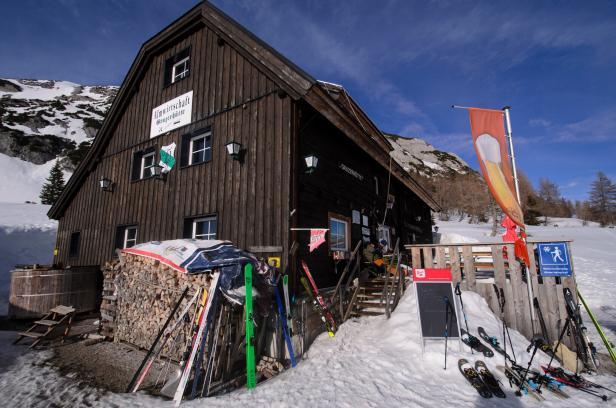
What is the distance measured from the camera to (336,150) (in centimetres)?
1034

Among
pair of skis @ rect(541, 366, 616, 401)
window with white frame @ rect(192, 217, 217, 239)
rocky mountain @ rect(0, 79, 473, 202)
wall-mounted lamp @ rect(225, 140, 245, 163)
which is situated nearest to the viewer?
pair of skis @ rect(541, 366, 616, 401)

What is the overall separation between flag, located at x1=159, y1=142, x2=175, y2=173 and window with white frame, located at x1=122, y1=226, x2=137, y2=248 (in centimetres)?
277

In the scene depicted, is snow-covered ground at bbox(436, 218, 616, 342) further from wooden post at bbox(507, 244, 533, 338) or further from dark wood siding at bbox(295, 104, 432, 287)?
dark wood siding at bbox(295, 104, 432, 287)

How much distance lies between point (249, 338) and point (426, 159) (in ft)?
331

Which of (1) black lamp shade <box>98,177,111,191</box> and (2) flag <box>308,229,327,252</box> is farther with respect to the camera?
(1) black lamp shade <box>98,177,111,191</box>

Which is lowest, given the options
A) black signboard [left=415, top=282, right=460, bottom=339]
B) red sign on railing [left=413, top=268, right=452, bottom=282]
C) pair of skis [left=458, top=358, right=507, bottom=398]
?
pair of skis [left=458, top=358, right=507, bottom=398]

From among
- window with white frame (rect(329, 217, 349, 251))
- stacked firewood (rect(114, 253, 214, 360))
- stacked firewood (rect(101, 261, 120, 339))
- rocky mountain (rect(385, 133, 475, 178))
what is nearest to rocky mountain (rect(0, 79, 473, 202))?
rocky mountain (rect(385, 133, 475, 178))

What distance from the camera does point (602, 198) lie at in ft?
207

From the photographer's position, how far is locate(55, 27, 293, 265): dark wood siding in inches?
305

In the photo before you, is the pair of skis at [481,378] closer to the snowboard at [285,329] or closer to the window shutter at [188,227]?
the snowboard at [285,329]

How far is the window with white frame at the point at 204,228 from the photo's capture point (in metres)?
8.86

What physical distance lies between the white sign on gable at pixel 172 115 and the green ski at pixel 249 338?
6.57 m

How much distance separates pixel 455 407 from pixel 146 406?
404 cm

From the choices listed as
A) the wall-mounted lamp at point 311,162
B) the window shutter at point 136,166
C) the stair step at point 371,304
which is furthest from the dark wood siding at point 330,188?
the window shutter at point 136,166
